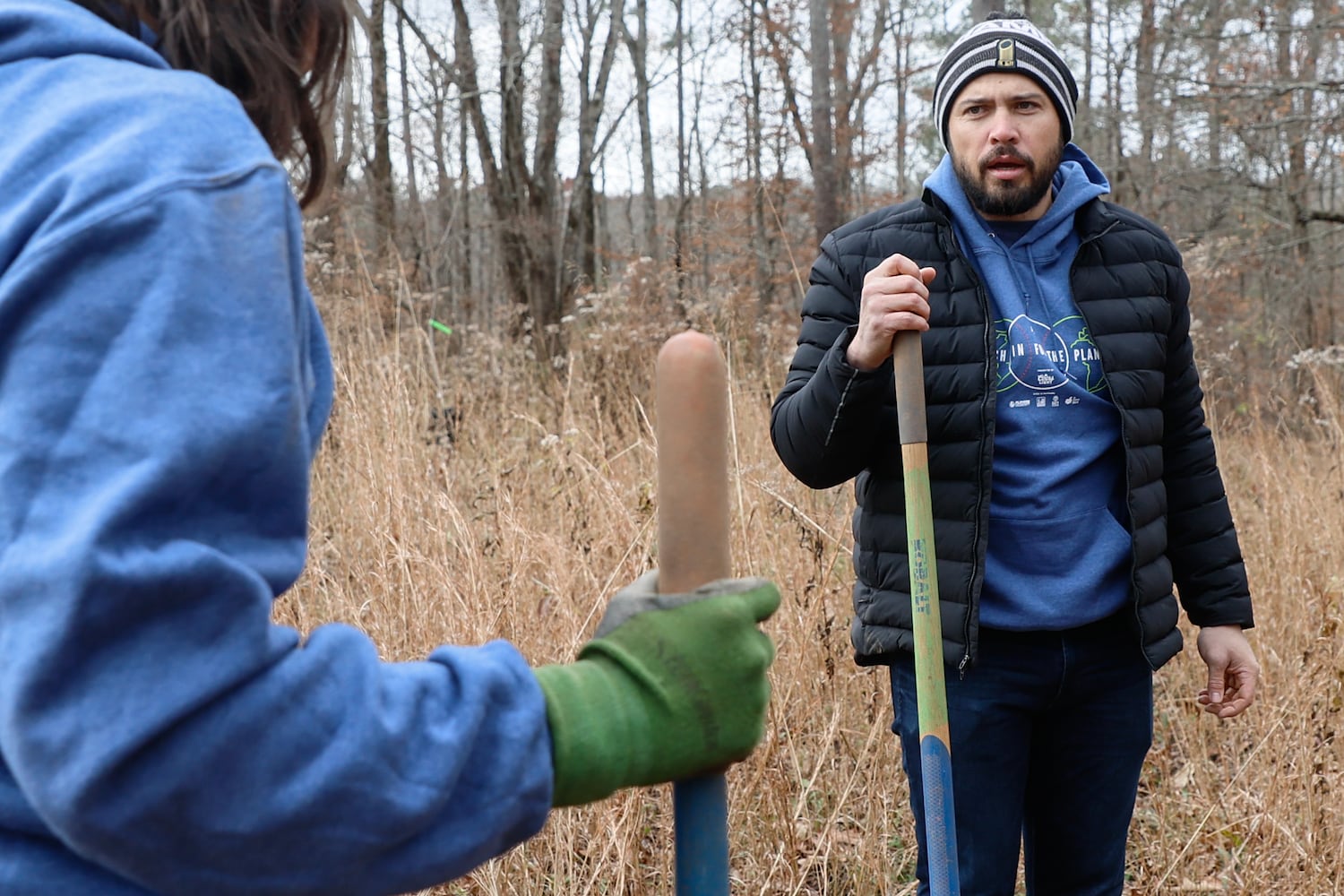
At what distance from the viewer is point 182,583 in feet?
2.21

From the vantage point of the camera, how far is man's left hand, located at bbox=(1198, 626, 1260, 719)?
2.37m

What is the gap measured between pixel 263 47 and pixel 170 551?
1.50ft

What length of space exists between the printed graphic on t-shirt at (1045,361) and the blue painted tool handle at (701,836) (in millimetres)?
1420

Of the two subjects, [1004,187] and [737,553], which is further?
[737,553]

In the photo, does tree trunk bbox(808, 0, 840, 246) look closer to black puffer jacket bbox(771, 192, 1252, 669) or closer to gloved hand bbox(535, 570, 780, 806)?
black puffer jacket bbox(771, 192, 1252, 669)

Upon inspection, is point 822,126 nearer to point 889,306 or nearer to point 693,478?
point 889,306

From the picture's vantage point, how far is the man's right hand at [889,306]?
6.48 ft

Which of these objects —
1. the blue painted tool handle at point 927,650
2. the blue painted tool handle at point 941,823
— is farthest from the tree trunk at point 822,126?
the blue painted tool handle at point 941,823

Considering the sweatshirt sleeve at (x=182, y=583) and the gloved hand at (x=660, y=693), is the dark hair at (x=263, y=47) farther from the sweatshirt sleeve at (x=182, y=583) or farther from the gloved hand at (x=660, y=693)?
the gloved hand at (x=660, y=693)

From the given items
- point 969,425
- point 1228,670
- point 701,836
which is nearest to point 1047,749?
point 1228,670

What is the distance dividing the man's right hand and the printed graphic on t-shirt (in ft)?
0.86

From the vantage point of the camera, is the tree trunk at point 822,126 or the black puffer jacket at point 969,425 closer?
the black puffer jacket at point 969,425

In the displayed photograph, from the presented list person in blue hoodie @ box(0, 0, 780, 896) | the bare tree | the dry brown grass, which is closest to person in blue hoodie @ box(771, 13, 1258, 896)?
the dry brown grass

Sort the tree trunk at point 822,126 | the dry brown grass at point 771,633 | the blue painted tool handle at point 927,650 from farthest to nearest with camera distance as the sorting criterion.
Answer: the tree trunk at point 822,126, the dry brown grass at point 771,633, the blue painted tool handle at point 927,650
